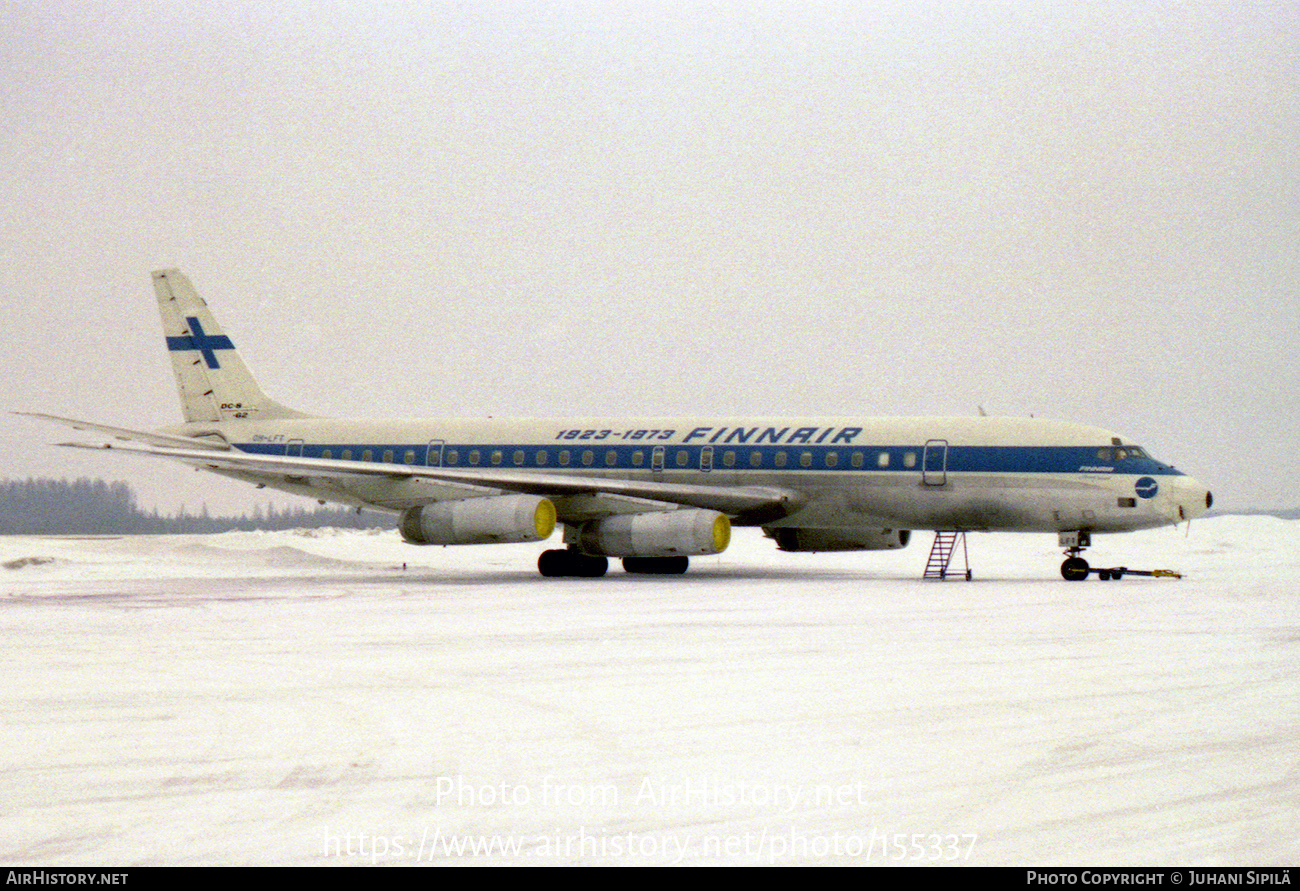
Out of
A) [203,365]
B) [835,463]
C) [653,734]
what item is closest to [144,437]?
[203,365]

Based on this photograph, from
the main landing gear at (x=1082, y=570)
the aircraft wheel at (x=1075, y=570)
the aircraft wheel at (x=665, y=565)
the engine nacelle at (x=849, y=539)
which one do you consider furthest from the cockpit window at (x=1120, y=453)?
the aircraft wheel at (x=665, y=565)

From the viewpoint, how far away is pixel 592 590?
74.1 feet

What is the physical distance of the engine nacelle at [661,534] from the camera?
2464 cm

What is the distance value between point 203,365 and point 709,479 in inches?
565

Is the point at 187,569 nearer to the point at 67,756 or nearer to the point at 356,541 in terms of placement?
the point at 356,541

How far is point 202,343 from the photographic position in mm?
33812

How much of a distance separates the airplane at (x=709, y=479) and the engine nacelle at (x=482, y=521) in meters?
0.03

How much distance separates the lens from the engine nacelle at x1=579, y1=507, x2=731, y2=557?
2464 cm

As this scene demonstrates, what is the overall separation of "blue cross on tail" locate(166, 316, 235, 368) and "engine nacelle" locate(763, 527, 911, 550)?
1496 centimetres

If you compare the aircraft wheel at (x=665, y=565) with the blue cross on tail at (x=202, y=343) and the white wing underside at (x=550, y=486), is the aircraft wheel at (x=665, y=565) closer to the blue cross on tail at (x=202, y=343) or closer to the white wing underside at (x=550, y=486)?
the white wing underside at (x=550, y=486)

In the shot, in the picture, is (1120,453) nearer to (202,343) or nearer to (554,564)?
(554,564)

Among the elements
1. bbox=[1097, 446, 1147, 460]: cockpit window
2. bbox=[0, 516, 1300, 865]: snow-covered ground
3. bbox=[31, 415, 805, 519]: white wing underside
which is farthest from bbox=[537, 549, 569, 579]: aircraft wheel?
bbox=[1097, 446, 1147, 460]: cockpit window

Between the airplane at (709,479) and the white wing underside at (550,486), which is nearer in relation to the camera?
the airplane at (709,479)

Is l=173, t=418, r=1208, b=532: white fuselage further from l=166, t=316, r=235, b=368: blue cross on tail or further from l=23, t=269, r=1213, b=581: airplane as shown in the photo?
l=166, t=316, r=235, b=368: blue cross on tail
